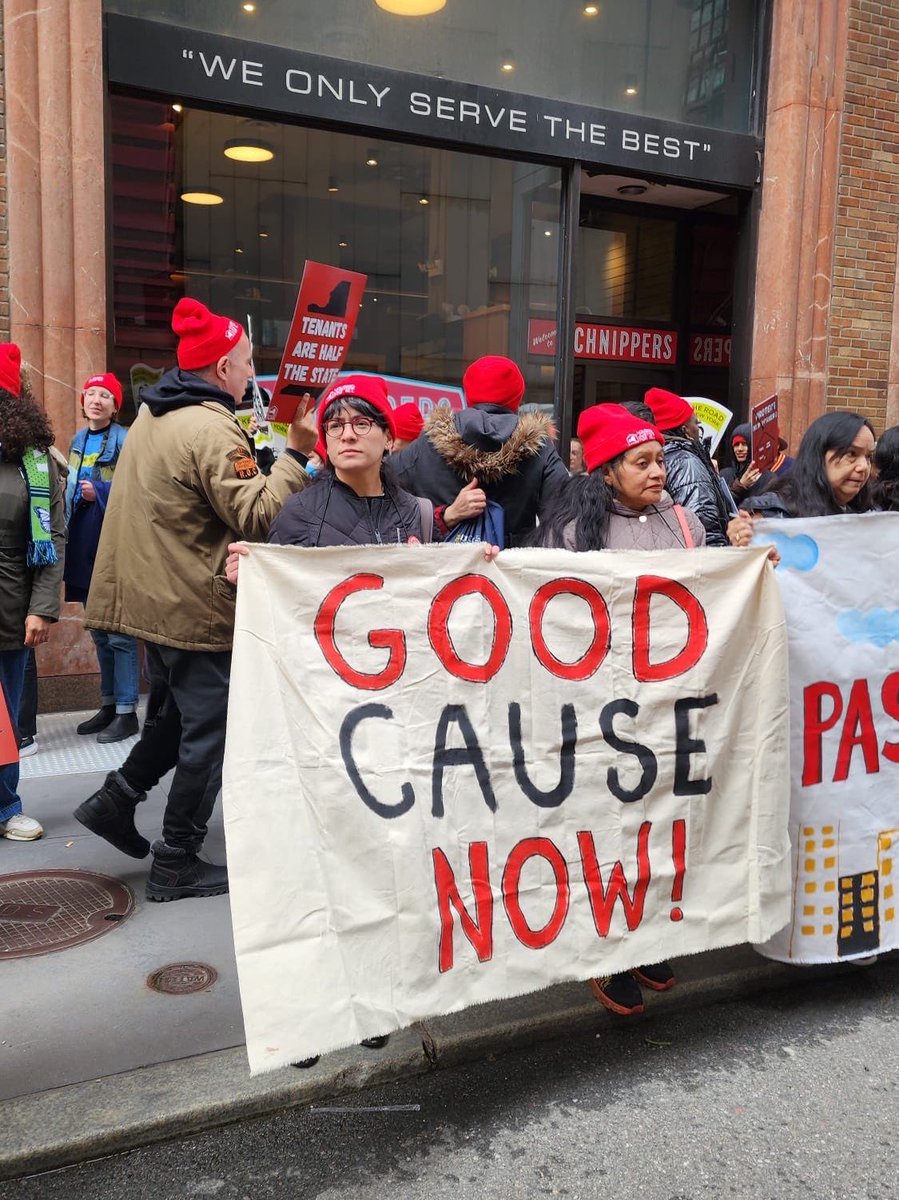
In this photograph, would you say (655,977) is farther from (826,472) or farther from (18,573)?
(18,573)

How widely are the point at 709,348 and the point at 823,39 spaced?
320 centimetres

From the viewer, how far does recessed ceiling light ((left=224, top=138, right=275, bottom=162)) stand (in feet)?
24.1

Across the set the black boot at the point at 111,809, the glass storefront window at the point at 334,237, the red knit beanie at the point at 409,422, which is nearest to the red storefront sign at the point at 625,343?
the glass storefront window at the point at 334,237

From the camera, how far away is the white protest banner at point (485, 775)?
2725 mm

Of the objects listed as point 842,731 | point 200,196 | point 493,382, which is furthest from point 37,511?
point 200,196

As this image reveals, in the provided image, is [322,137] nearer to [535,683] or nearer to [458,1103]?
[535,683]

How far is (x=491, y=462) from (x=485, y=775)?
1.64 meters

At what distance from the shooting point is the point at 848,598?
3.57 m

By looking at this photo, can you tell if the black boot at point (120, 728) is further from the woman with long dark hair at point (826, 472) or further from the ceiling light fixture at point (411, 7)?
the ceiling light fixture at point (411, 7)

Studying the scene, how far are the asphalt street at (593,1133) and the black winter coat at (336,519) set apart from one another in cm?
166

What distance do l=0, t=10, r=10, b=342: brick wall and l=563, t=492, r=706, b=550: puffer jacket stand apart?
447cm

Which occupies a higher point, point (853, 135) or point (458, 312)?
point (853, 135)

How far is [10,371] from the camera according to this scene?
4430 millimetres

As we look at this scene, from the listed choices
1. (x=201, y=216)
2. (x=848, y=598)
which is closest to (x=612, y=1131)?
(x=848, y=598)
